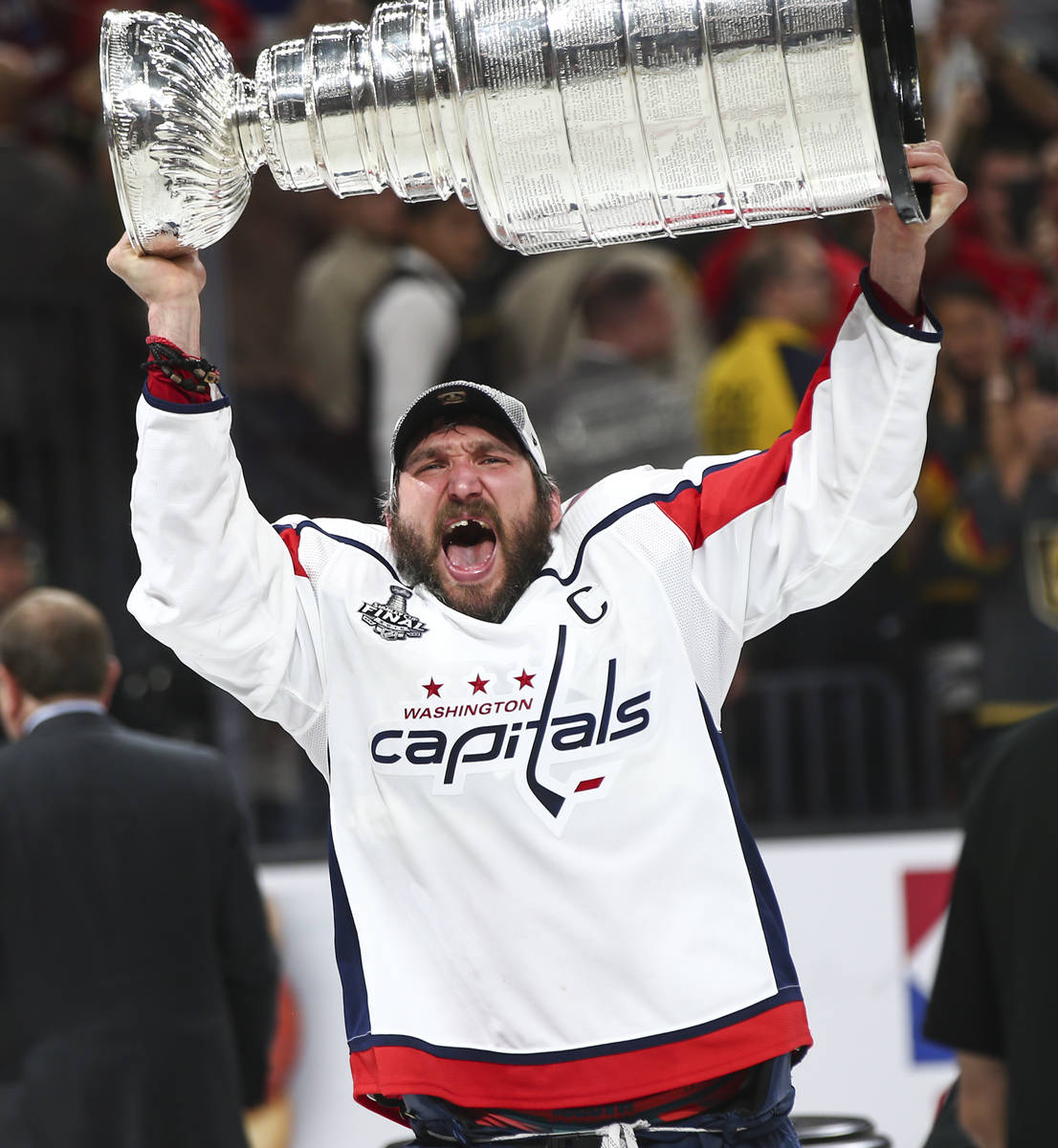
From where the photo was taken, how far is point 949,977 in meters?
2.16

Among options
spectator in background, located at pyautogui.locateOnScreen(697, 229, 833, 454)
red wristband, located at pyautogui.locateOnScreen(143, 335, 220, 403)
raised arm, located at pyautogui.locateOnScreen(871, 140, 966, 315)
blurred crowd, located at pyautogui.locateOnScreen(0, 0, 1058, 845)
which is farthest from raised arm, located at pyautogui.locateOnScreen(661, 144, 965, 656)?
spectator in background, located at pyautogui.locateOnScreen(697, 229, 833, 454)

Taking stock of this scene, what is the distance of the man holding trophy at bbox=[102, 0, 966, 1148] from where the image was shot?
257cm

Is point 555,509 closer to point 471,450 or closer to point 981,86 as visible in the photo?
point 471,450

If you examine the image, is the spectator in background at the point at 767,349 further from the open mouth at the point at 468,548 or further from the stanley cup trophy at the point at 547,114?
the stanley cup trophy at the point at 547,114

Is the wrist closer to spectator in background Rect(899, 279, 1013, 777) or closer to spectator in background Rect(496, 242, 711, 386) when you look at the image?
spectator in background Rect(496, 242, 711, 386)

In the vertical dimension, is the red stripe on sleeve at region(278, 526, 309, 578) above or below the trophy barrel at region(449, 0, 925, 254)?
below

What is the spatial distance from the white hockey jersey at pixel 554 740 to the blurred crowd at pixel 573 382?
2.46 m

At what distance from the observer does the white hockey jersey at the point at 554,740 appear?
2.58 m

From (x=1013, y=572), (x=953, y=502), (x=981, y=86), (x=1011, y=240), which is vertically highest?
(x=981, y=86)

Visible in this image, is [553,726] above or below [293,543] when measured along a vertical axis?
below

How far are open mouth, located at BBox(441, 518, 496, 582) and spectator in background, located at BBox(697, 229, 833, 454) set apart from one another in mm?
2715

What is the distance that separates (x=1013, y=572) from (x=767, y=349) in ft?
3.72

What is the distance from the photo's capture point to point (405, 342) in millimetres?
5848

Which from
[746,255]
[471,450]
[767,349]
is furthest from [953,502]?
[471,450]
